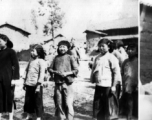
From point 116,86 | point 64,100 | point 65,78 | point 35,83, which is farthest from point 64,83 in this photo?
point 116,86

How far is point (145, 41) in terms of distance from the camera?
9.41 feet

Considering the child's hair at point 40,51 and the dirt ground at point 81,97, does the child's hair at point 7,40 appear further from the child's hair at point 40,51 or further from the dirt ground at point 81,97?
the dirt ground at point 81,97

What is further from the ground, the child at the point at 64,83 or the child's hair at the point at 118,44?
the child's hair at the point at 118,44

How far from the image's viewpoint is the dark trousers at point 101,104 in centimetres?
277

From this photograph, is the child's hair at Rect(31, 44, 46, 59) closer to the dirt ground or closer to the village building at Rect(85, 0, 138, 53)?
the dirt ground

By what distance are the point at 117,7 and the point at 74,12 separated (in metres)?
0.52

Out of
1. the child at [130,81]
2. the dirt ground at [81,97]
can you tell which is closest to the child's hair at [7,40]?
the dirt ground at [81,97]

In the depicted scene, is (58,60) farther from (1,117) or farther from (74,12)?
(1,117)

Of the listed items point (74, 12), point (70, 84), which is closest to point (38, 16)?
point (74, 12)

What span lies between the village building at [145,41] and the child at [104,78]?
0.32 meters

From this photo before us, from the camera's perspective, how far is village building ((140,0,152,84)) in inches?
112

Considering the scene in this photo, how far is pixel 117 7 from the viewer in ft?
9.48

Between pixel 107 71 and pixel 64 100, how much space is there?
608 mm

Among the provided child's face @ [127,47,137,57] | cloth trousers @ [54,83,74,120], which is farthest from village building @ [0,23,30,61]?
child's face @ [127,47,137,57]
